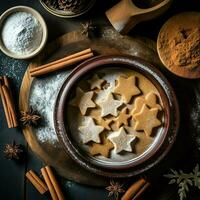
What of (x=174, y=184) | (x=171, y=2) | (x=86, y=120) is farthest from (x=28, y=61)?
(x=174, y=184)

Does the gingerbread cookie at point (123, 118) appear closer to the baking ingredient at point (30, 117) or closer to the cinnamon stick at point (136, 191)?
the cinnamon stick at point (136, 191)

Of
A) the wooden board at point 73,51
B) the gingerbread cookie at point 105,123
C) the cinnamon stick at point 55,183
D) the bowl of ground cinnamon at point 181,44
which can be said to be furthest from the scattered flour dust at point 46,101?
the bowl of ground cinnamon at point 181,44

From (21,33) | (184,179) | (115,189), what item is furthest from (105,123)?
(21,33)

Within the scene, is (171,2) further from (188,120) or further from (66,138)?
(66,138)

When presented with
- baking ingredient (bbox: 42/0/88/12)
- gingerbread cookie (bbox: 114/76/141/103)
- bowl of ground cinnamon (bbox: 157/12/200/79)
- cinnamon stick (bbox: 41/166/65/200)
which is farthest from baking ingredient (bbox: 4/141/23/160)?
bowl of ground cinnamon (bbox: 157/12/200/79)

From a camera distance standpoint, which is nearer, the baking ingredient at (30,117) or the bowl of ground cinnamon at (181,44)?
the bowl of ground cinnamon at (181,44)

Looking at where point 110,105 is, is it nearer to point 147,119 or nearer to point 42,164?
point 147,119

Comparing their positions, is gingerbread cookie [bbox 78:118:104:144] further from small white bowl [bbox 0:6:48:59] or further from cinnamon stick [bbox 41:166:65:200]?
small white bowl [bbox 0:6:48:59]
